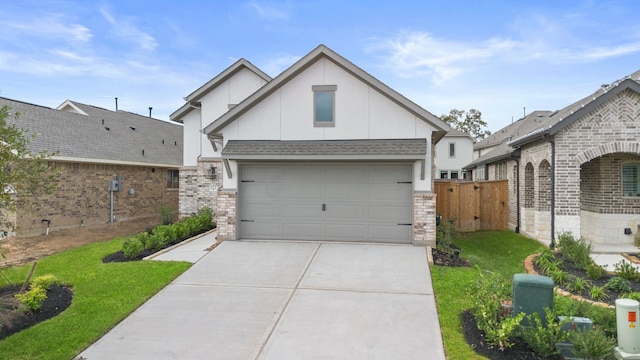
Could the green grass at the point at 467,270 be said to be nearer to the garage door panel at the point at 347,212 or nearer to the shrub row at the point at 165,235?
the garage door panel at the point at 347,212

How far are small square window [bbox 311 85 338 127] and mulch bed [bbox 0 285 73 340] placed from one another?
7260 millimetres

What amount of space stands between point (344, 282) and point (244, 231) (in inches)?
185

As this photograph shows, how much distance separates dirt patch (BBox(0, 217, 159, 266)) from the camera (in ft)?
35.0

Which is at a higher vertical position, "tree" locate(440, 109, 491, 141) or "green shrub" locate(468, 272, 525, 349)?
"tree" locate(440, 109, 491, 141)

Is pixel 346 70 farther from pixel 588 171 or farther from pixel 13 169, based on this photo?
pixel 588 171

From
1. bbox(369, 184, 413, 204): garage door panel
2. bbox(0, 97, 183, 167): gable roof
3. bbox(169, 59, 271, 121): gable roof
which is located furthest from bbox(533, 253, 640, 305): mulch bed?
bbox(0, 97, 183, 167): gable roof

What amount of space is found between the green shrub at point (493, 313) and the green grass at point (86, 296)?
5.54 m

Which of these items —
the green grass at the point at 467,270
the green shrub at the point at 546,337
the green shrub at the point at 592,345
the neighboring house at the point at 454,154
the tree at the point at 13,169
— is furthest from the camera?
the neighboring house at the point at 454,154

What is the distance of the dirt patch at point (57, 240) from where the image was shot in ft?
35.0

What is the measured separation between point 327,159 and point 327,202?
139 centimetres

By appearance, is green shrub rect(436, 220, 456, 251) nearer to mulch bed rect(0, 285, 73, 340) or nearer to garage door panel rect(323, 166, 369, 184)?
garage door panel rect(323, 166, 369, 184)

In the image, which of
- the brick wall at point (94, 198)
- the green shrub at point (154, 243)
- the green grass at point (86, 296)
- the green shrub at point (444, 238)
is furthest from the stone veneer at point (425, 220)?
the brick wall at point (94, 198)

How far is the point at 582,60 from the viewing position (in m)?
17.7

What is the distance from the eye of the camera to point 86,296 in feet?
22.4
